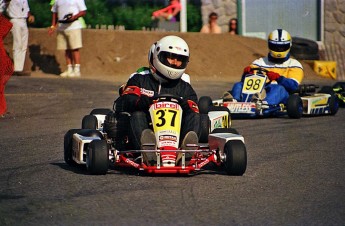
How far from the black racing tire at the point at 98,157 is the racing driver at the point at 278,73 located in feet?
20.2

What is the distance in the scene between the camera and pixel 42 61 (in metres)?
22.2

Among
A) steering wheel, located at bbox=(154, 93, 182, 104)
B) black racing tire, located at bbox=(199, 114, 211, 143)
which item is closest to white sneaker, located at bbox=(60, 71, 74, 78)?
black racing tire, located at bbox=(199, 114, 211, 143)

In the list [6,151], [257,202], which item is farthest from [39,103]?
[257,202]

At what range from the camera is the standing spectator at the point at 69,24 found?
1945 centimetres

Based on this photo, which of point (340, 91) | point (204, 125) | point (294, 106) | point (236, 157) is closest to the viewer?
point (236, 157)

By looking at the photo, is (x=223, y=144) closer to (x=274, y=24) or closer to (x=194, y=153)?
(x=194, y=153)

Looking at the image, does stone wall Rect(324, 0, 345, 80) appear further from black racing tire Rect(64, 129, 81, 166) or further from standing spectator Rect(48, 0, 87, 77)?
black racing tire Rect(64, 129, 81, 166)

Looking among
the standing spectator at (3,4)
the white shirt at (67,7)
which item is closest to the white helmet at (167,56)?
the standing spectator at (3,4)

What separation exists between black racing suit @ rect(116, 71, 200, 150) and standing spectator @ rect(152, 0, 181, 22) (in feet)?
47.8

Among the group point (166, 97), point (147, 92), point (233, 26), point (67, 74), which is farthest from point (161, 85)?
point (233, 26)

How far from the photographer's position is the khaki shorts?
64.5 ft

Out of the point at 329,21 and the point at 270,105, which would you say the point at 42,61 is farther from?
the point at 270,105

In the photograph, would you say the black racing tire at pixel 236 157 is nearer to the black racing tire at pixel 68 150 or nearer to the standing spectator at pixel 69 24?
the black racing tire at pixel 68 150

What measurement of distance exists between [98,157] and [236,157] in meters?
1.13
